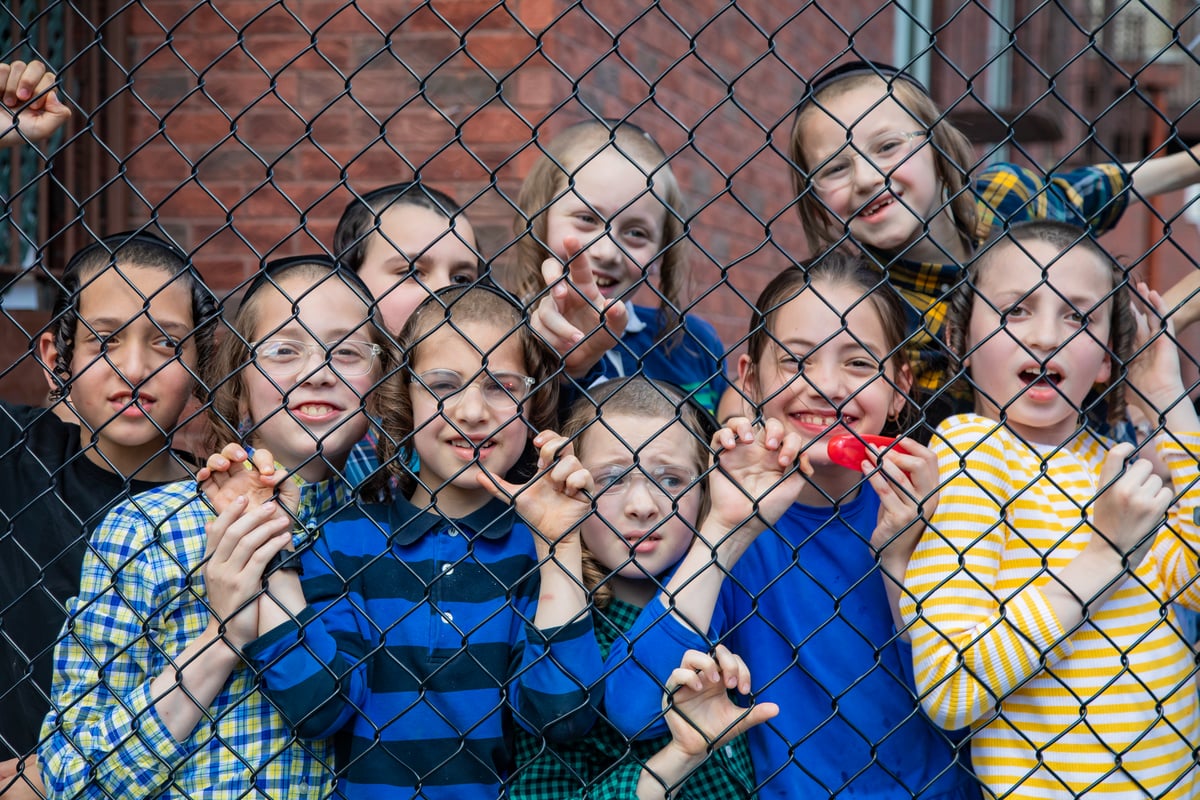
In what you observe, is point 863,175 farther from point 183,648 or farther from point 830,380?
point 183,648

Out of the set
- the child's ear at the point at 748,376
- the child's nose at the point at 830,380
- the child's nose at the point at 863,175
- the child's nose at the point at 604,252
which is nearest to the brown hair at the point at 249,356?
the child's nose at the point at 604,252

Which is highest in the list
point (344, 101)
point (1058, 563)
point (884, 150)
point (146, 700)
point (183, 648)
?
point (344, 101)

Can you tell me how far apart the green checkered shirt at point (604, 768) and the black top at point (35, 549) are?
0.93 metres

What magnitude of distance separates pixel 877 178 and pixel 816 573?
91 centimetres

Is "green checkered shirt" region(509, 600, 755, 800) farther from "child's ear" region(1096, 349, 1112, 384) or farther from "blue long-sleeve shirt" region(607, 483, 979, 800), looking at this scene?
"child's ear" region(1096, 349, 1112, 384)

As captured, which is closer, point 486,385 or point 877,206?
point 486,385

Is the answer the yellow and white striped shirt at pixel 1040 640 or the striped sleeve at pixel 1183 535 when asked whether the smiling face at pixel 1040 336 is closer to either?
the yellow and white striped shirt at pixel 1040 640

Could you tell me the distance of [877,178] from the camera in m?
2.54

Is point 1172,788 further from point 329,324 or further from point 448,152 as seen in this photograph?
point 448,152

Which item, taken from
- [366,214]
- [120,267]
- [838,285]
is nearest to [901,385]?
[838,285]

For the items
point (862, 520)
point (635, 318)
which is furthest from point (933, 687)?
point (635, 318)

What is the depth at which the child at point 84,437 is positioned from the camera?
7.53ft

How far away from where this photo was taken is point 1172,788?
1.97 meters

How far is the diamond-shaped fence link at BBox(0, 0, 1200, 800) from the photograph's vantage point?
6.29 ft
